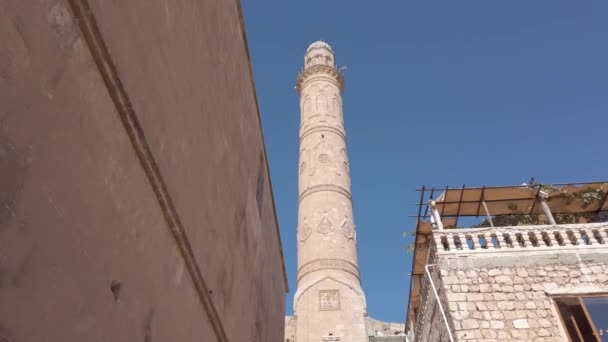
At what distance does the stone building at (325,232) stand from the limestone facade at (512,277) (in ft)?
17.9

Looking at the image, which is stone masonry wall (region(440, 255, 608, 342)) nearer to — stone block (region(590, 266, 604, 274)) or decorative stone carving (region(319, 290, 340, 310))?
stone block (region(590, 266, 604, 274))

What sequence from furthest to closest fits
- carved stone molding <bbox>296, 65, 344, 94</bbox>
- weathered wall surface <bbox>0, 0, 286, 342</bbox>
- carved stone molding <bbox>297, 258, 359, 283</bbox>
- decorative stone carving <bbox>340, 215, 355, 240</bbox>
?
carved stone molding <bbox>296, 65, 344, 94</bbox> → decorative stone carving <bbox>340, 215, 355, 240</bbox> → carved stone molding <bbox>297, 258, 359, 283</bbox> → weathered wall surface <bbox>0, 0, 286, 342</bbox>

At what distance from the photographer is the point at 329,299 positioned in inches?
516

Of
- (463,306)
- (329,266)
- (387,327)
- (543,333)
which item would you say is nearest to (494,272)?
(463,306)

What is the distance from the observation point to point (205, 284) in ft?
11.0

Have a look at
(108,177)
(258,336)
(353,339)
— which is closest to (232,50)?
(108,177)

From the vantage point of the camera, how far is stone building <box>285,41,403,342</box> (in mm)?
12797

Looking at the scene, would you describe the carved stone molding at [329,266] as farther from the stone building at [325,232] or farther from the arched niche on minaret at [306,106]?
the arched niche on minaret at [306,106]

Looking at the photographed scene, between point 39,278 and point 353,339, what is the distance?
38.0 ft

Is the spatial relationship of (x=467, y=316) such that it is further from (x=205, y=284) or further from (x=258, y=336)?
(x=205, y=284)

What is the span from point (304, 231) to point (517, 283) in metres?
8.26

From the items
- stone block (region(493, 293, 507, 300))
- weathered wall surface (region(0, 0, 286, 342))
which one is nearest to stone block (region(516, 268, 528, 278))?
stone block (region(493, 293, 507, 300))

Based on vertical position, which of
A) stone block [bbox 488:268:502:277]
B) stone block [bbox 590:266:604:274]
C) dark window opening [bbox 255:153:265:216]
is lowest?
stone block [bbox 590:266:604:274]

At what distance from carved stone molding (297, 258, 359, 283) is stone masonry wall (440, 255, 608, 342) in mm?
6760
